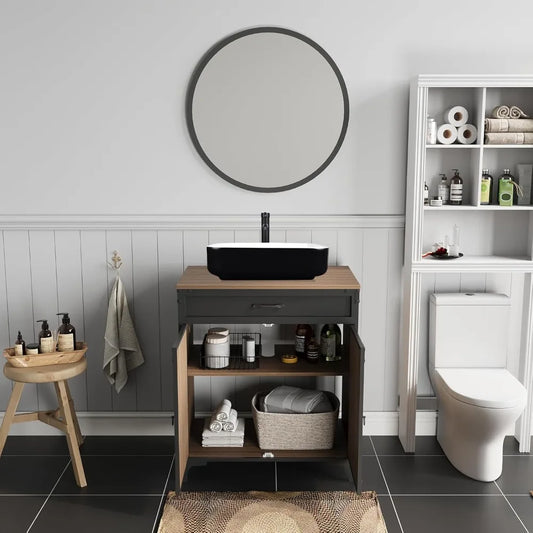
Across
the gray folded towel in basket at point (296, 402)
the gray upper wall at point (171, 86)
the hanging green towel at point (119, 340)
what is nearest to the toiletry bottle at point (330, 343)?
the gray folded towel in basket at point (296, 402)

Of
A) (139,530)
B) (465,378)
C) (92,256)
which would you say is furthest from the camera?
(92,256)

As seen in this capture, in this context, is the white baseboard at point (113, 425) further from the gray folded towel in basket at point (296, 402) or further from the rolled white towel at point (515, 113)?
the rolled white towel at point (515, 113)

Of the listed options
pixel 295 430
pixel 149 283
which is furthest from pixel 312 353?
pixel 149 283

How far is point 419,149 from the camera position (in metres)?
2.79

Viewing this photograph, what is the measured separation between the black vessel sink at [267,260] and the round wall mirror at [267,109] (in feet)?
2.62

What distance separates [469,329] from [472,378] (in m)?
0.25

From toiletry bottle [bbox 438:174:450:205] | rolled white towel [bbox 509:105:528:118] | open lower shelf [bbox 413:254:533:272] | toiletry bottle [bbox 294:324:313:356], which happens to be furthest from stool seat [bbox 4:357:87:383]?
rolled white towel [bbox 509:105:528:118]

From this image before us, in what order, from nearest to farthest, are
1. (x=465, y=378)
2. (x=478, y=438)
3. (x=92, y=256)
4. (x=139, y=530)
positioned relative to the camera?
(x=139, y=530)
(x=478, y=438)
(x=465, y=378)
(x=92, y=256)

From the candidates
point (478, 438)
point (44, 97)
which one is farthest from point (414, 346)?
point (44, 97)

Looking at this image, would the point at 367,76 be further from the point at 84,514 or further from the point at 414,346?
the point at 84,514

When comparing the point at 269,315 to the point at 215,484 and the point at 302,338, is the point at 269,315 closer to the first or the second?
the point at 302,338

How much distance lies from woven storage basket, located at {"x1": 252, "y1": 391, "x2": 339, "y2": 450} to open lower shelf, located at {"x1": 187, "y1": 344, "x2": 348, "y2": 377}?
0.58ft

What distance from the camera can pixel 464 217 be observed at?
303 cm

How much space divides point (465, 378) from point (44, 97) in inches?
92.0
